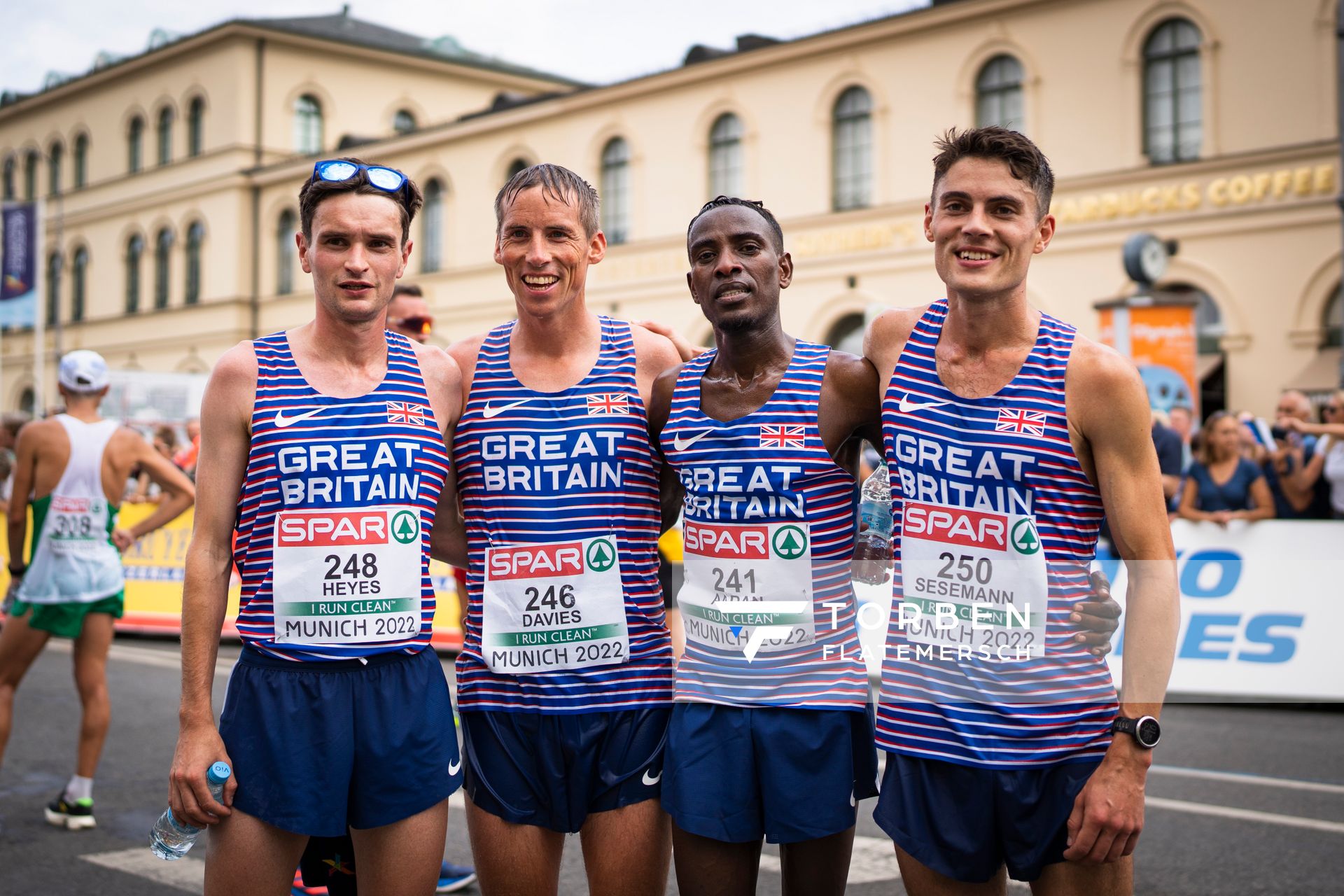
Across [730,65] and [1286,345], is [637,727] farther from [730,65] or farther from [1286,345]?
[730,65]

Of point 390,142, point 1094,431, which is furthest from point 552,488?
point 390,142

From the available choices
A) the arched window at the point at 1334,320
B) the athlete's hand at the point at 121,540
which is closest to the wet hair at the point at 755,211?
the athlete's hand at the point at 121,540

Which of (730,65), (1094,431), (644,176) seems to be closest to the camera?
(1094,431)

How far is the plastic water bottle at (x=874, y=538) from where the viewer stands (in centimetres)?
344

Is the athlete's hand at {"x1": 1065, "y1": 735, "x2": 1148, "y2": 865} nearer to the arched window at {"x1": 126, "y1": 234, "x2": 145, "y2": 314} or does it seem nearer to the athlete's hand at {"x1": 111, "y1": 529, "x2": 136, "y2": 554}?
the athlete's hand at {"x1": 111, "y1": 529, "x2": 136, "y2": 554}

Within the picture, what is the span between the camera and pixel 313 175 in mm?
3482

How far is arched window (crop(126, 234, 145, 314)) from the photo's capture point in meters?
47.0

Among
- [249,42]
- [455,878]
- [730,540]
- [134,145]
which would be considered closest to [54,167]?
[134,145]

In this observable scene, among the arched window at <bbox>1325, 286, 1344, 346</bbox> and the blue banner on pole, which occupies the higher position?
the blue banner on pole

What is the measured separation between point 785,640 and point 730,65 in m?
28.0

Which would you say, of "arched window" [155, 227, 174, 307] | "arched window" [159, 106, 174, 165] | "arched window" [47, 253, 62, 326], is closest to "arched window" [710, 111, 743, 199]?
"arched window" [155, 227, 174, 307]

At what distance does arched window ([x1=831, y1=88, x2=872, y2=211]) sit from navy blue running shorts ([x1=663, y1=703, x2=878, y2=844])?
25804mm

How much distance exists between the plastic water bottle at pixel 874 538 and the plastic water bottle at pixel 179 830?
154 centimetres

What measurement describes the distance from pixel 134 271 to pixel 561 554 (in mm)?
47613
